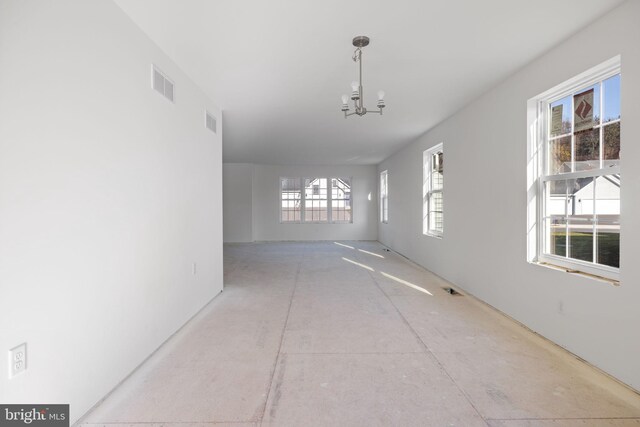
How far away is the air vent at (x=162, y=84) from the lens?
277 cm

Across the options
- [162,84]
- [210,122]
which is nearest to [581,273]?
[162,84]

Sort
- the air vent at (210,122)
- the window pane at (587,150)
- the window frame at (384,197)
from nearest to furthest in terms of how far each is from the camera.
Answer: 1. the window pane at (587,150)
2. the air vent at (210,122)
3. the window frame at (384,197)

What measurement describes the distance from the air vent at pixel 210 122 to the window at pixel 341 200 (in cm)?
700

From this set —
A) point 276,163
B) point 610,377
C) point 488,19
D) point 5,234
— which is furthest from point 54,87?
point 276,163

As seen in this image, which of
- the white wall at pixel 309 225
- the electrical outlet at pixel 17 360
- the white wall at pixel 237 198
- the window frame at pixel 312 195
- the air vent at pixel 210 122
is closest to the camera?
the electrical outlet at pixel 17 360

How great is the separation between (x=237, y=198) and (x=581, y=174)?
927 centimetres

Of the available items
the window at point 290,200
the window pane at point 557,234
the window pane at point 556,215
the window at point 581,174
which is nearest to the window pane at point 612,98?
the window at point 581,174

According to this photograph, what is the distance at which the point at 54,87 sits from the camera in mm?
1696

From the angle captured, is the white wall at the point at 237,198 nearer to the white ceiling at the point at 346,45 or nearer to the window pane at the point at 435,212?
the white ceiling at the point at 346,45

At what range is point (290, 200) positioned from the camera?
11156 millimetres

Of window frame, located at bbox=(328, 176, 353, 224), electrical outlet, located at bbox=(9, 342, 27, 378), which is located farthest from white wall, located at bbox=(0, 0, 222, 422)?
window frame, located at bbox=(328, 176, 353, 224)

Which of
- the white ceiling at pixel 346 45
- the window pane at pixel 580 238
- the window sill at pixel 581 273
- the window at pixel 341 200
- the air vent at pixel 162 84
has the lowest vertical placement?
the window sill at pixel 581 273

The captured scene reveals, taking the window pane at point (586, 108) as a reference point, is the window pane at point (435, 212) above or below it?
below

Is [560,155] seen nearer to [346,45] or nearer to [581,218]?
[581,218]
